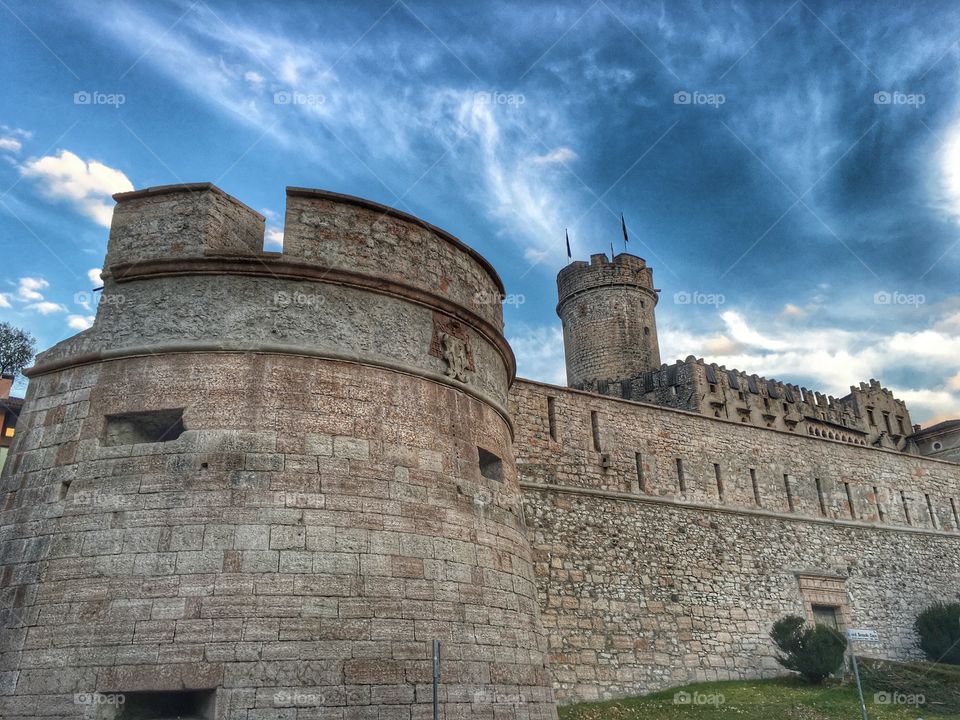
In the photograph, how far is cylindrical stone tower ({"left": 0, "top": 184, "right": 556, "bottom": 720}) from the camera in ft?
21.7

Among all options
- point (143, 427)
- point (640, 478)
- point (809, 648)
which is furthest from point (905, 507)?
point (143, 427)

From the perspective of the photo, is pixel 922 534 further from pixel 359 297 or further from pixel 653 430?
pixel 359 297

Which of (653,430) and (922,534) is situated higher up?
(653,430)

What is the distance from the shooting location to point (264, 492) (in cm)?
722

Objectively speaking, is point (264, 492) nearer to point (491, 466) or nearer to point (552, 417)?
point (491, 466)

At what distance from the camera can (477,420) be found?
9.28m

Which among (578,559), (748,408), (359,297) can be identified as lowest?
(578,559)

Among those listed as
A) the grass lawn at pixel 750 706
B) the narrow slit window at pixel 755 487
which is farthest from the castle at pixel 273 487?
the narrow slit window at pixel 755 487

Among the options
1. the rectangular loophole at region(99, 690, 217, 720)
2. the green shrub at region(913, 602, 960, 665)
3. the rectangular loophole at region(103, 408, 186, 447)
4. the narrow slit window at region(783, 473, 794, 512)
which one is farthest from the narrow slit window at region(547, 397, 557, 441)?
the green shrub at region(913, 602, 960, 665)

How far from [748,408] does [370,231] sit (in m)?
21.3

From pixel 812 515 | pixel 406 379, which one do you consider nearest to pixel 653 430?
pixel 812 515

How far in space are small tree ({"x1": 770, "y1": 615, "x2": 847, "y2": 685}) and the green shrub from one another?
4698 mm

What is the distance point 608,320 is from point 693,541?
16815mm

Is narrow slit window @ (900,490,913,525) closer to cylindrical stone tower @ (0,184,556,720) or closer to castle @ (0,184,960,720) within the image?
castle @ (0,184,960,720)
